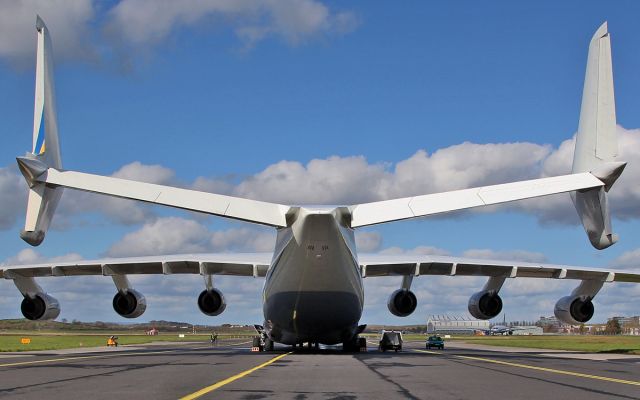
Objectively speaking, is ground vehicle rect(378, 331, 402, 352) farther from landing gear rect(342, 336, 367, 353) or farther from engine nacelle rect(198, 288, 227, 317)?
engine nacelle rect(198, 288, 227, 317)

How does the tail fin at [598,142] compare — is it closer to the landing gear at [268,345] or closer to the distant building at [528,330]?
the landing gear at [268,345]

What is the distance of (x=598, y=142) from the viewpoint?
46.8 ft

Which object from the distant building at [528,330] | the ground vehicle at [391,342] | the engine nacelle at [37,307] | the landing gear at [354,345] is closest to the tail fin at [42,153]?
the engine nacelle at [37,307]

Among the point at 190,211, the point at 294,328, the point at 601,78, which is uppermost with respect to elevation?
the point at 601,78

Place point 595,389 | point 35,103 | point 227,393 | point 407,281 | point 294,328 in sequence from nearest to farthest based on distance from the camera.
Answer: point 227,393 < point 595,389 < point 35,103 < point 294,328 < point 407,281

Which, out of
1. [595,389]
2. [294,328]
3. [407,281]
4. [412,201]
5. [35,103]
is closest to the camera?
[595,389]

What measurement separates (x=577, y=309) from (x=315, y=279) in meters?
11.8

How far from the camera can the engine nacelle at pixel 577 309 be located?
82.5 feet

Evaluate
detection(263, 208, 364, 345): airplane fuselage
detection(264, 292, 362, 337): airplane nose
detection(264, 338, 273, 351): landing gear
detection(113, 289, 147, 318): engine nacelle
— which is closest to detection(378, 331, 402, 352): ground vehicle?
detection(264, 338, 273, 351): landing gear

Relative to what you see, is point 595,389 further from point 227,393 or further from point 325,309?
point 325,309

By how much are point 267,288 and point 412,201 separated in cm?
668

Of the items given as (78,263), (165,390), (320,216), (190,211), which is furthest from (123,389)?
(78,263)

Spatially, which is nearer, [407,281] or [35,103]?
[35,103]

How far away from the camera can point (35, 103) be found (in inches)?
618
